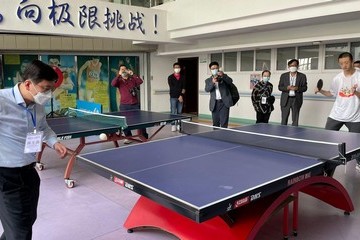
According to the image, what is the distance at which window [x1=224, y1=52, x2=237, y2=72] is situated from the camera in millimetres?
9055

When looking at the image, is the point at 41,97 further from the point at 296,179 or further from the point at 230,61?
the point at 230,61

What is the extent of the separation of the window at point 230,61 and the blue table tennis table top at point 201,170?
20.2 feet

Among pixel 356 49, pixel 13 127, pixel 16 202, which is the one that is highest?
pixel 356 49

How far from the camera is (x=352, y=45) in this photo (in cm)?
670

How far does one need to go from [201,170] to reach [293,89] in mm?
4745

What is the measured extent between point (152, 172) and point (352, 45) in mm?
6202

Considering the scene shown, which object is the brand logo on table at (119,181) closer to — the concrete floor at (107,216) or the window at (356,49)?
the concrete floor at (107,216)

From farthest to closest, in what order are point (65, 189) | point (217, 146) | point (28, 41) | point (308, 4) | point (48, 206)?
point (28, 41) < point (308, 4) < point (65, 189) < point (48, 206) < point (217, 146)

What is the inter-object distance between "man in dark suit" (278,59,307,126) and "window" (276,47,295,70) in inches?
53.4

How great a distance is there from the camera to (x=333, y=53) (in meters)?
6.97

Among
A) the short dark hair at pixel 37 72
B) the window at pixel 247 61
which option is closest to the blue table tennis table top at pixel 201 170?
the short dark hair at pixel 37 72

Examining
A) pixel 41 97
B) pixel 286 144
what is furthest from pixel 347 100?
pixel 41 97

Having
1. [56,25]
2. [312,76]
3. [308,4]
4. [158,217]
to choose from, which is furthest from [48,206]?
[312,76]

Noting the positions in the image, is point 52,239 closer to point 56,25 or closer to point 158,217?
point 158,217
